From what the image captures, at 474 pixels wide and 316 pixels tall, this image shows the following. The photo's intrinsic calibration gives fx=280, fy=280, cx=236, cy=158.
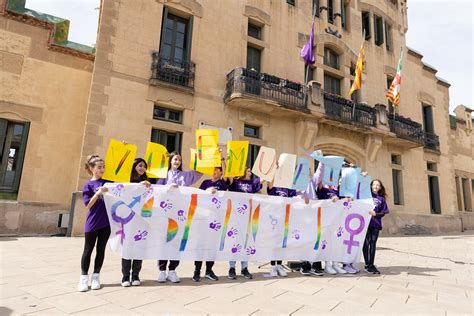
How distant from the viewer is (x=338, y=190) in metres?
6.21

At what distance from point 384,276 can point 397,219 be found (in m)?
12.1

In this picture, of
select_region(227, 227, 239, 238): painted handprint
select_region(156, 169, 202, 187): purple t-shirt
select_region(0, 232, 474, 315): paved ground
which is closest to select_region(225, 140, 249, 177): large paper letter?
select_region(156, 169, 202, 187): purple t-shirt

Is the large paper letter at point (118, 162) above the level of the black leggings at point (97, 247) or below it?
above

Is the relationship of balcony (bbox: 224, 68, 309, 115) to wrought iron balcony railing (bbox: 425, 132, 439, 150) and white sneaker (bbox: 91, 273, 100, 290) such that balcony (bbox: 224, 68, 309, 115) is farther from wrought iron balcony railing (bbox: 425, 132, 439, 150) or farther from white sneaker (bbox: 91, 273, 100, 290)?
wrought iron balcony railing (bbox: 425, 132, 439, 150)

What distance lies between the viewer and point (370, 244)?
19.1 feet

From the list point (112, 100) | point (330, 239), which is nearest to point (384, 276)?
point (330, 239)

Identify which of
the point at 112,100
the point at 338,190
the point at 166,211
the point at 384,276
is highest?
the point at 112,100

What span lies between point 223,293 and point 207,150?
2.46 meters

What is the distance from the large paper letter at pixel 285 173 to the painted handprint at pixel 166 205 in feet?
6.63

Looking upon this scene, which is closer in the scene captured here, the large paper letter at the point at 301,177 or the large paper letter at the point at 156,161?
the large paper letter at the point at 156,161

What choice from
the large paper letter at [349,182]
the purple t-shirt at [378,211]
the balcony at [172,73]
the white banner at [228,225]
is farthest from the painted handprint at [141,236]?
the balcony at [172,73]

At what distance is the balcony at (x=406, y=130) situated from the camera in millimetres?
16141

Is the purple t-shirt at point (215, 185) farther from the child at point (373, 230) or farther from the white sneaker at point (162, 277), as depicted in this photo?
the child at point (373, 230)

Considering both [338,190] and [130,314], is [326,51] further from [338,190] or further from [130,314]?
[130,314]
